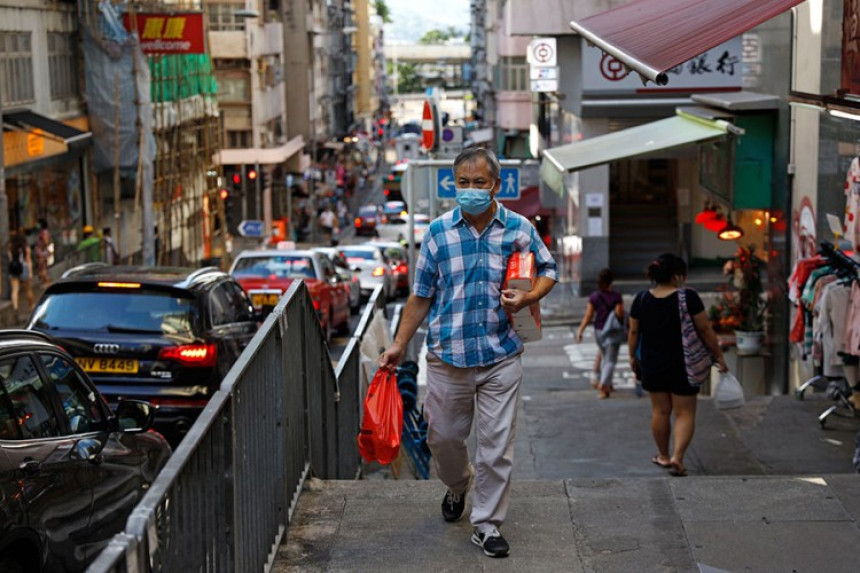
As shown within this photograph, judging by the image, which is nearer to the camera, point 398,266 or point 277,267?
point 277,267

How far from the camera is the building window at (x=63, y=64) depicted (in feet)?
109

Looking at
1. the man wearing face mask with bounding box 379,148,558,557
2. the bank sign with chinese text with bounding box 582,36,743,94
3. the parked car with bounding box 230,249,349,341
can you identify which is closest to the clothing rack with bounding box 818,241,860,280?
the man wearing face mask with bounding box 379,148,558,557

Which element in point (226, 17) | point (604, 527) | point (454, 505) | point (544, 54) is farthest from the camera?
point (226, 17)

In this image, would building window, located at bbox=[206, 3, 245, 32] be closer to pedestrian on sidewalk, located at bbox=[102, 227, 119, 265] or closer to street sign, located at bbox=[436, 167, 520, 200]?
pedestrian on sidewalk, located at bbox=[102, 227, 119, 265]

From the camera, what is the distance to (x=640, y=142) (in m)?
16.7

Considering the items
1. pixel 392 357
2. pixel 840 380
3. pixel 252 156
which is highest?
pixel 392 357

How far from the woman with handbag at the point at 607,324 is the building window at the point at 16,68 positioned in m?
15.3

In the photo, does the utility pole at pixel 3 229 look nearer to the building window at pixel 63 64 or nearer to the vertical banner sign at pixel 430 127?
the building window at pixel 63 64

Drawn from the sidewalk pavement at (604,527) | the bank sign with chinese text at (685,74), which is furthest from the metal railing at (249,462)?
the bank sign with chinese text at (685,74)

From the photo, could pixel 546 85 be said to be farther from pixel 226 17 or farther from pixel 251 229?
pixel 226 17

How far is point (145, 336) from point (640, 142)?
24.0 feet

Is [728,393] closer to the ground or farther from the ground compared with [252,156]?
farther from the ground

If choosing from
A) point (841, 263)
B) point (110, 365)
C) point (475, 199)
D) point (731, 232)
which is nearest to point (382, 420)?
point (475, 199)

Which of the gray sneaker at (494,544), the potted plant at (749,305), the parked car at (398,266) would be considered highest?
the gray sneaker at (494,544)
